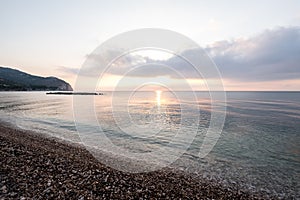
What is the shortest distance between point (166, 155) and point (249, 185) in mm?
8110

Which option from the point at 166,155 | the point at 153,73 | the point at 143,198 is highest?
the point at 153,73

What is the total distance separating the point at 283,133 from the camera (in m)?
29.6

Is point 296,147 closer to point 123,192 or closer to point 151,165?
point 151,165

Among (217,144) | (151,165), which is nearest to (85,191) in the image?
(151,165)

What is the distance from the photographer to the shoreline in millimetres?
8438

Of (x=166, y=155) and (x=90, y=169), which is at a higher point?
(x=90, y=169)

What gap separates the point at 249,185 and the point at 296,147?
13.9m

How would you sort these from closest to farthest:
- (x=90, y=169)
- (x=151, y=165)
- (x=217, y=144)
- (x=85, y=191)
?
(x=85, y=191) < (x=90, y=169) < (x=151, y=165) < (x=217, y=144)

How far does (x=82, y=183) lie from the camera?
951 cm

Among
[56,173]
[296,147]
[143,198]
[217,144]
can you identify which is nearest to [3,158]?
[56,173]

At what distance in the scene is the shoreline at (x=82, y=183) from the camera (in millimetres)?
8438

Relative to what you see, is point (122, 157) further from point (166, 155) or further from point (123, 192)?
point (123, 192)

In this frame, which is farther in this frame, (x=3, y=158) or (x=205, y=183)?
(x=205, y=183)

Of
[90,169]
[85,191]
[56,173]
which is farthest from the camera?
[90,169]
